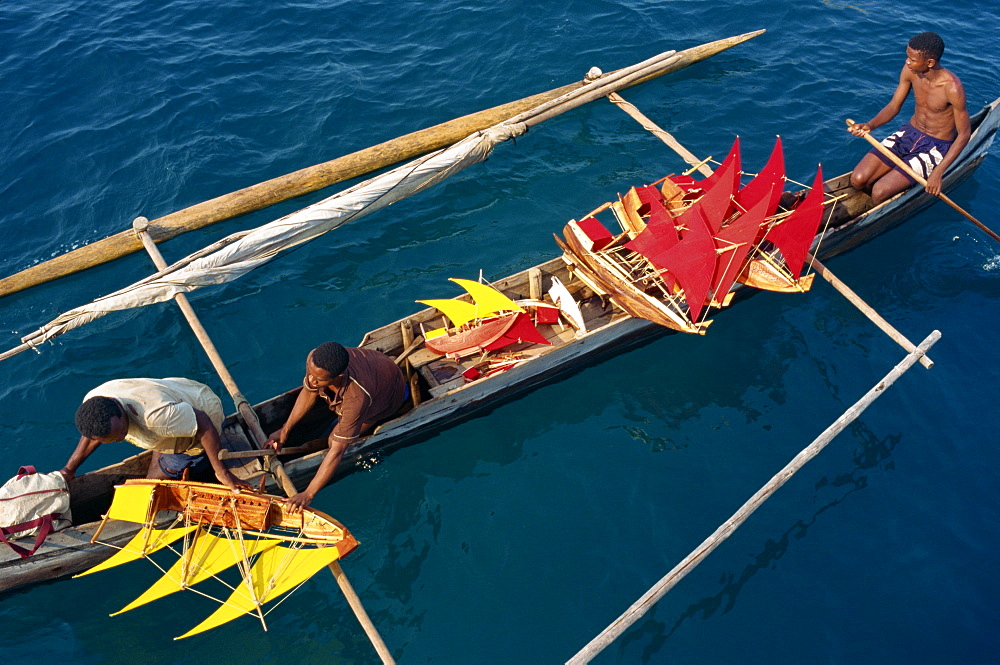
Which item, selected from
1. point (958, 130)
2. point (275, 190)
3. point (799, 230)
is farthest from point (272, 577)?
point (958, 130)

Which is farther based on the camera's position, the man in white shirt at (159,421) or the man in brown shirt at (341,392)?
the man in brown shirt at (341,392)

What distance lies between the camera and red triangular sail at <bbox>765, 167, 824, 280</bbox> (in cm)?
1027

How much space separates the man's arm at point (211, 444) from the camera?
8.02 m

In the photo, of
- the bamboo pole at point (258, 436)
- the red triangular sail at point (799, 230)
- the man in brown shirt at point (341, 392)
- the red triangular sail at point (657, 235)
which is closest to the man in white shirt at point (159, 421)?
the bamboo pole at point (258, 436)

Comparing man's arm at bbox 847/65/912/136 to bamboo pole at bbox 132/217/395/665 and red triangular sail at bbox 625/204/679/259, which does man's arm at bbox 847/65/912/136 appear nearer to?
red triangular sail at bbox 625/204/679/259

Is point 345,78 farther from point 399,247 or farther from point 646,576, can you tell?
point 646,576

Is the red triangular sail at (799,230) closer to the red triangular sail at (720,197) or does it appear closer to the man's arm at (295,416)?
the red triangular sail at (720,197)

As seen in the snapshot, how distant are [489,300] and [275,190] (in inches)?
220

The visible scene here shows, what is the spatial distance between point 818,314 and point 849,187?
2.88 meters

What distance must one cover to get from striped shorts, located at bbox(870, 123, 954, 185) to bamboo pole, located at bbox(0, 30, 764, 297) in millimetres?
5297

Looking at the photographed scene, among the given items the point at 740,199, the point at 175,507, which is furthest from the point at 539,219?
the point at 175,507

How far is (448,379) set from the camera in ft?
33.1

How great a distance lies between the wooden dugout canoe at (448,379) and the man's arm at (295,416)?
12.9 inches

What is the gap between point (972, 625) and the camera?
8.62m
